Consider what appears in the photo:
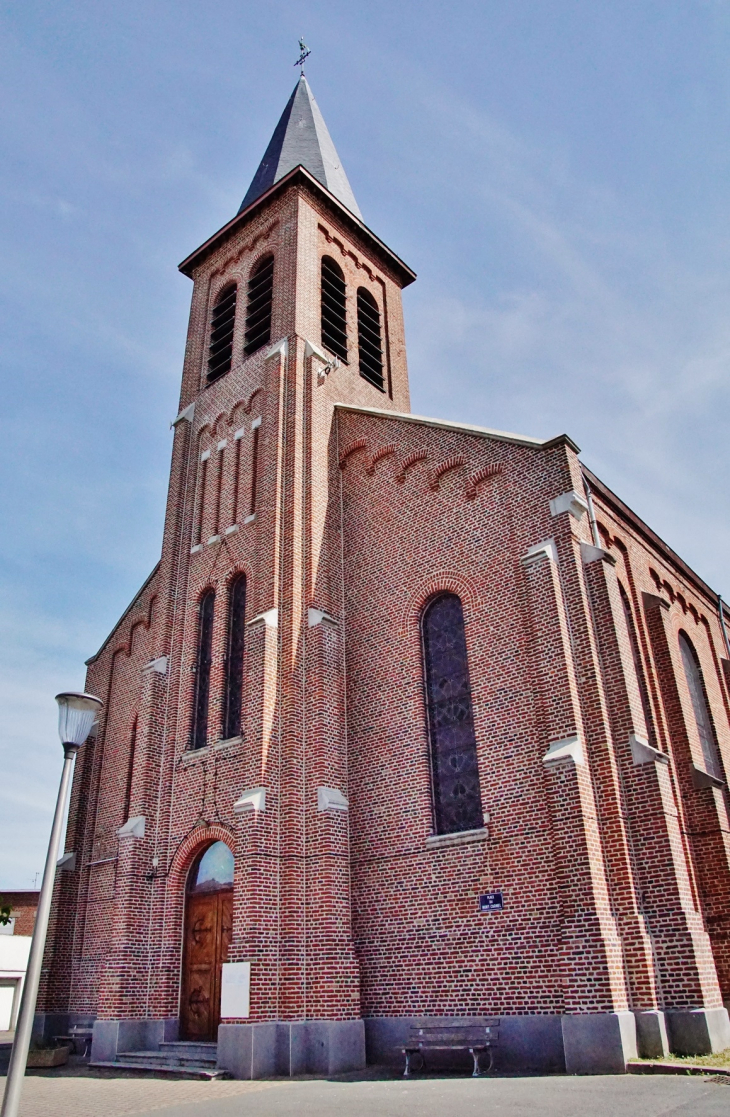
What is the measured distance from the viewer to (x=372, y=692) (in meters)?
14.5

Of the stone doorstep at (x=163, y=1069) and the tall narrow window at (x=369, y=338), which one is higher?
the tall narrow window at (x=369, y=338)

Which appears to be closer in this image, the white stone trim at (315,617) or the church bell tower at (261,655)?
the church bell tower at (261,655)

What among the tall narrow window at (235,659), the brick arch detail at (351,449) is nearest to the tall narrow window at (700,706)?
the brick arch detail at (351,449)

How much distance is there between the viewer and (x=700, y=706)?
60.2 ft

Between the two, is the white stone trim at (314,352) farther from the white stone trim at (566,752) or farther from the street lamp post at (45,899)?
the street lamp post at (45,899)

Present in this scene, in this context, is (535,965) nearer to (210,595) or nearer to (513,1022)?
(513,1022)

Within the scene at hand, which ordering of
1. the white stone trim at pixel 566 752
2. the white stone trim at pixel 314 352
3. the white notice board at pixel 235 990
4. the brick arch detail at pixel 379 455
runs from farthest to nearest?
the white stone trim at pixel 314 352, the brick arch detail at pixel 379 455, the white notice board at pixel 235 990, the white stone trim at pixel 566 752

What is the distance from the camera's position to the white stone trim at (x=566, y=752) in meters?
11.0

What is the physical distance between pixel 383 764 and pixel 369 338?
41.4 feet

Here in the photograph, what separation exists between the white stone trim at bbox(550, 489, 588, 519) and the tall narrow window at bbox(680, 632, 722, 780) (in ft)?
21.5

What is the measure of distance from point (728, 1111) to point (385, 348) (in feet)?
61.6

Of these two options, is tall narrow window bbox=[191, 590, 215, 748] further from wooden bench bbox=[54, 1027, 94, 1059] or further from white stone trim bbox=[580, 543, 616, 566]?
white stone trim bbox=[580, 543, 616, 566]

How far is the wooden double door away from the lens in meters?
13.3

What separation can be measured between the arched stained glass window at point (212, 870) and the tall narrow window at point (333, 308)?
11833 mm
